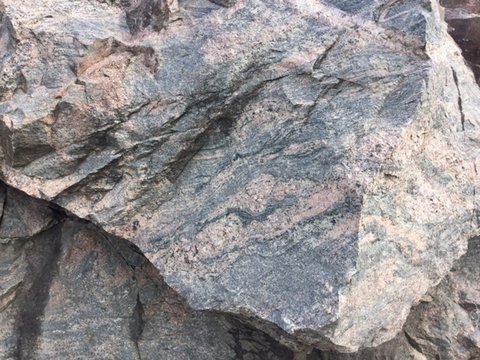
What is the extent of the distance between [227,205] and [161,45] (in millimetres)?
1209

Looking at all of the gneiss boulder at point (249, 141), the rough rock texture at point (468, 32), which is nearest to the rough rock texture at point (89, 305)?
the gneiss boulder at point (249, 141)

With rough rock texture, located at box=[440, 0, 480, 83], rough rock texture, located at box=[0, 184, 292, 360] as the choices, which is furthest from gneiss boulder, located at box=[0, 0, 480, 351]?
rough rock texture, located at box=[440, 0, 480, 83]

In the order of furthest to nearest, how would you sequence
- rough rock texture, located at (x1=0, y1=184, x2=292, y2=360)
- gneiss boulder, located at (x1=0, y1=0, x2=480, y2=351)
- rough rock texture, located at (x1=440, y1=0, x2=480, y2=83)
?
rough rock texture, located at (x1=440, y1=0, x2=480, y2=83)
rough rock texture, located at (x1=0, y1=184, x2=292, y2=360)
gneiss boulder, located at (x1=0, y1=0, x2=480, y2=351)

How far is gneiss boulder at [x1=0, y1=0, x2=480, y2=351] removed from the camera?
3.39 meters

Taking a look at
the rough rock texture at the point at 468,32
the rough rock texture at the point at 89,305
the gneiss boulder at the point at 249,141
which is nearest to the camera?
the gneiss boulder at the point at 249,141

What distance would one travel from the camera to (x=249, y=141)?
12.1 ft

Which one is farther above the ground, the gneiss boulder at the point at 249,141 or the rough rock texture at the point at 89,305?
the gneiss boulder at the point at 249,141

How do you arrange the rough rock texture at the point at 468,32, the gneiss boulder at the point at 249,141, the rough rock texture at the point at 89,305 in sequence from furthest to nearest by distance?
1. the rough rock texture at the point at 468,32
2. the rough rock texture at the point at 89,305
3. the gneiss boulder at the point at 249,141

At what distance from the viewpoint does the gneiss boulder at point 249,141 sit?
3.39 m

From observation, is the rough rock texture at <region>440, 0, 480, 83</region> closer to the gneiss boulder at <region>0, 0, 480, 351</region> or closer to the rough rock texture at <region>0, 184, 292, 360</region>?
the gneiss boulder at <region>0, 0, 480, 351</region>

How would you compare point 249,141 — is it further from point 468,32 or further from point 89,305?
point 468,32

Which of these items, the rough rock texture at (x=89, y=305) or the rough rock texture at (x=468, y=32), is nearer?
the rough rock texture at (x=89, y=305)

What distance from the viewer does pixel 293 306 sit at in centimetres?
322

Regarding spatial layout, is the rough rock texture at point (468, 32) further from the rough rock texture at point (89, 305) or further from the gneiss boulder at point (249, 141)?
the rough rock texture at point (89, 305)
